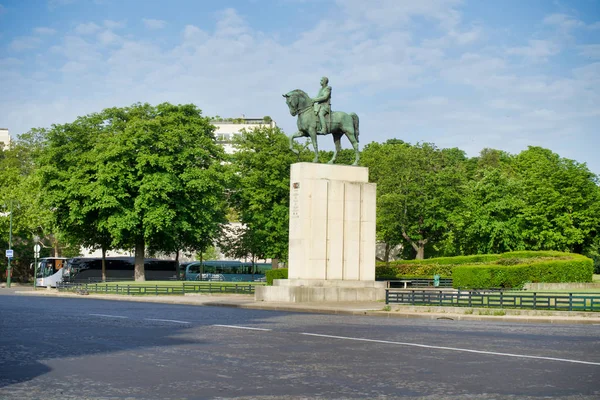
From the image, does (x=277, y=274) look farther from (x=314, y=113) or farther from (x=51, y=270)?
(x=51, y=270)

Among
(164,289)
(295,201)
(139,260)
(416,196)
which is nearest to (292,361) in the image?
(295,201)

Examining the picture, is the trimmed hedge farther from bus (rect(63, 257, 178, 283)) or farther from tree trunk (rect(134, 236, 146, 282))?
bus (rect(63, 257, 178, 283))

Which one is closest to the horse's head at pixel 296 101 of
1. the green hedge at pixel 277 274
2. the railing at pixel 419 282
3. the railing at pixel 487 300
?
the railing at pixel 487 300

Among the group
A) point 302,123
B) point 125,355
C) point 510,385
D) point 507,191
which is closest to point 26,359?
point 125,355

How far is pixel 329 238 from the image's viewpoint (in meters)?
37.8

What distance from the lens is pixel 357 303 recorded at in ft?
119

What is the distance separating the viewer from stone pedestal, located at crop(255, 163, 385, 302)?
37.1 metres

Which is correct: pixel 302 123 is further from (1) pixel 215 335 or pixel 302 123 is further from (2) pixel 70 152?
(2) pixel 70 152

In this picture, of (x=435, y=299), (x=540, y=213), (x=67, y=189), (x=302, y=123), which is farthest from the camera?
(x=540, y=213)

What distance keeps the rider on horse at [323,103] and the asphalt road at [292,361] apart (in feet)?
54.8

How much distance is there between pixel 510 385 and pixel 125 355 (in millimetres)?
7196

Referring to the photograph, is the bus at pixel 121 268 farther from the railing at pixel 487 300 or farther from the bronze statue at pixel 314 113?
the railing at pixel 487 300

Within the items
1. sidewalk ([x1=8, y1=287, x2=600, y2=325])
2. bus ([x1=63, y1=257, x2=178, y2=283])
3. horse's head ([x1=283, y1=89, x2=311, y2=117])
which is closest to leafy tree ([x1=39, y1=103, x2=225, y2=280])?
bus ([x1=63, y1=257, x2=178, y2=283])

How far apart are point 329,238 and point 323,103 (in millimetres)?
6627
